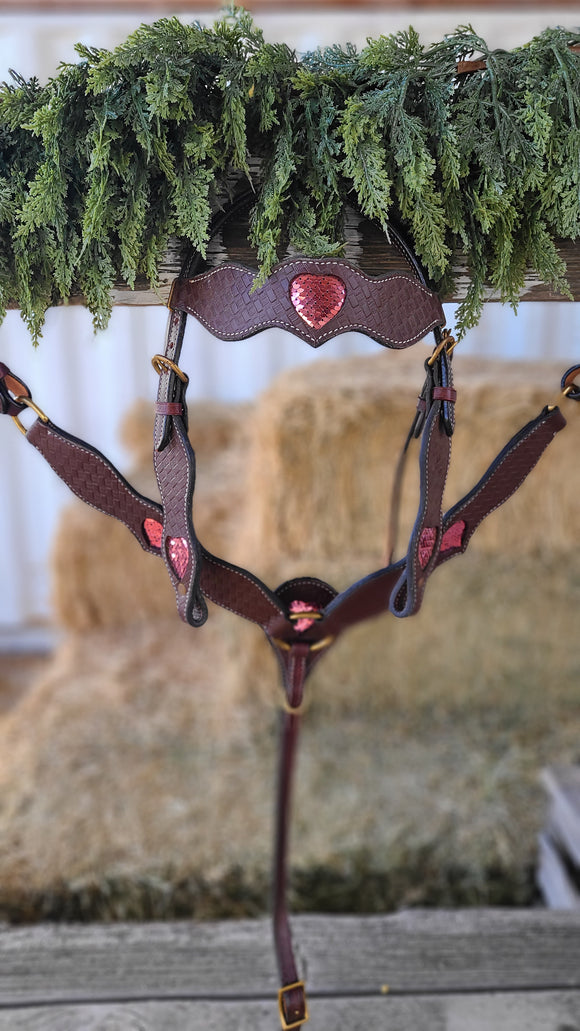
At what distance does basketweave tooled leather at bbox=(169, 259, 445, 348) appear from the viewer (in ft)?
1.91

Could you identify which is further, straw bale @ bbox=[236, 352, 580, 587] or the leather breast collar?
straw bale @ bbox=[236, 352, 580, 587]

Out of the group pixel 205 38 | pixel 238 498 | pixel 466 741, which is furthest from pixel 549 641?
pixel 205 38

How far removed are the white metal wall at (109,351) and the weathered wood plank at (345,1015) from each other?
1.93 metres

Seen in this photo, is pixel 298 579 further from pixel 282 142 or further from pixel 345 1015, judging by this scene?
pixel 345 1015

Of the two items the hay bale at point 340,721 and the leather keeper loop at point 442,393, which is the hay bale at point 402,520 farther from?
the leather keeper loop at point 442,393

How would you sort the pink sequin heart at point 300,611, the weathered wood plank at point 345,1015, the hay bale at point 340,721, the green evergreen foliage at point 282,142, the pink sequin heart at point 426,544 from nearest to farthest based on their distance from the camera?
the green evergreen foliage at point 282,142 < the pink sequin heart at point 426,544 < the pink sequin heart at point 300,611 < the weathered wood plank at point 345,1015 < the hay bale at point 340,721

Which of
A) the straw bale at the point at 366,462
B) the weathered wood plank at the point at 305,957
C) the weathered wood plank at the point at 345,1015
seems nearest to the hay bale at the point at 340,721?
the straw bale at the point at 366,462

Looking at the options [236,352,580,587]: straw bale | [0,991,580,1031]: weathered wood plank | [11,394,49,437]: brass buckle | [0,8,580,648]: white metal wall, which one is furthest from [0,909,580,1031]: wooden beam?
[0,8,580,648]: white metal wall

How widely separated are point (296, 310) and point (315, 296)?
19 mm

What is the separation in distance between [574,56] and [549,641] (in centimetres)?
165

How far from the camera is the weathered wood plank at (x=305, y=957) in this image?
957 mm

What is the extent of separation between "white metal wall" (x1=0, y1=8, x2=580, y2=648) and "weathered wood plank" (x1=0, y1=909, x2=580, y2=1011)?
1842 mm

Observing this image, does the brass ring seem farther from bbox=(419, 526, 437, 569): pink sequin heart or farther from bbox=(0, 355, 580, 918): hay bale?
bbox=(0, 355, 580, 918): hay bale

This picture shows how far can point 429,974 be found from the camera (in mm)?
979
